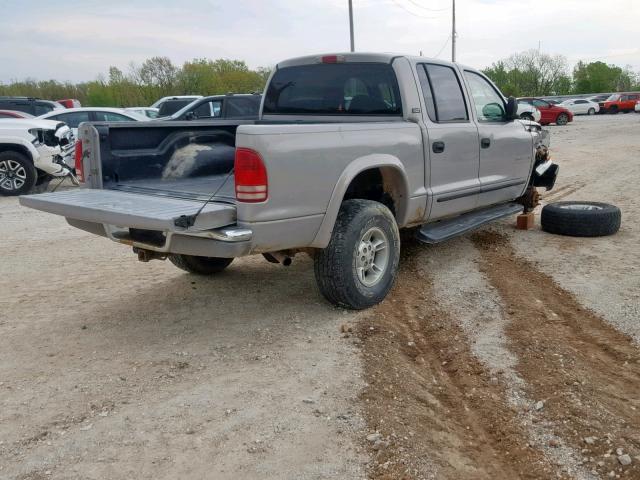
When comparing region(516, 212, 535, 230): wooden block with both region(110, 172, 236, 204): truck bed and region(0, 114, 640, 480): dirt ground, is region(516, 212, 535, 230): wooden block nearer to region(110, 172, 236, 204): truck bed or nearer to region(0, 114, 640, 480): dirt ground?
region(0, 114, 640, 480): dirt ground

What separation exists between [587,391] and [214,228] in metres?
2.30

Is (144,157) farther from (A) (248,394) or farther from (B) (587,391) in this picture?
(B) (587,391)

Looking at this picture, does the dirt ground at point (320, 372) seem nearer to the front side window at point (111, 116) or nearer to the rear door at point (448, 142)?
the rear door at point (448, 142)

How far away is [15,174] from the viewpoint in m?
11.0

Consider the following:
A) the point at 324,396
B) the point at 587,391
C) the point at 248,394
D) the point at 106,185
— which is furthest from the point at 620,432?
the point at 106,185

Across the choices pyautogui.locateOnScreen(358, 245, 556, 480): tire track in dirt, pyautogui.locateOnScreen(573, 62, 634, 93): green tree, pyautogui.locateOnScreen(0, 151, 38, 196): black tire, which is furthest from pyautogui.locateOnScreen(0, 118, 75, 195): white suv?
pyautogui.locateOnScreen(573, 62, 634, 93): green tree

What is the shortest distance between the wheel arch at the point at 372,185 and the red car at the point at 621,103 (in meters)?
45.4

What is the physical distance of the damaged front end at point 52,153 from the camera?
10938mm

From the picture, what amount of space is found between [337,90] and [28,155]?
26.1ft

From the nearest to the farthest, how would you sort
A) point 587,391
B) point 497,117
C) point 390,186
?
point 587,391, point 390,186, point 497,117

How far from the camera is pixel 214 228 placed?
3580 millimetres

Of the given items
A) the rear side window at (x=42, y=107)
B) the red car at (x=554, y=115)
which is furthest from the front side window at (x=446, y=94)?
the red car at (x=554, y=115)

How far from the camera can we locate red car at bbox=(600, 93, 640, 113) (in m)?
44.0

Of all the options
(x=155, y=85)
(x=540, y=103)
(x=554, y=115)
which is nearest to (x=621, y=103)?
(x=540, y=103)
